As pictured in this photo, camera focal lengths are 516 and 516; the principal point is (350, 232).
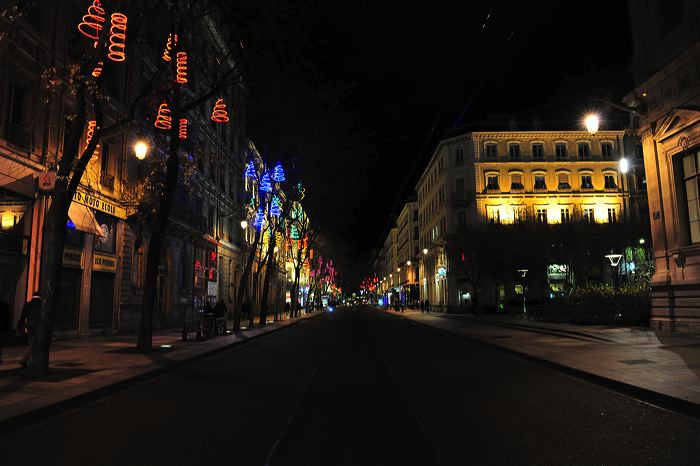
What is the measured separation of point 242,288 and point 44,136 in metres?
12.3

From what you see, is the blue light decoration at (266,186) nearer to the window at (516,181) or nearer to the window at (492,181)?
the window at (492,181)

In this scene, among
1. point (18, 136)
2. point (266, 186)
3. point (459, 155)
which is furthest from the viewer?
point (459, 155)

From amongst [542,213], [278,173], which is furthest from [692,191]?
[542,213]

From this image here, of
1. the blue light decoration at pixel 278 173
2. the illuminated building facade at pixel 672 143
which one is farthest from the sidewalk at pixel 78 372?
the illuminated building facade at pixel 672 143

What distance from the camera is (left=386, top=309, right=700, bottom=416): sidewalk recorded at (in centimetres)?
838

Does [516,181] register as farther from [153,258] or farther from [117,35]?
[117,35]

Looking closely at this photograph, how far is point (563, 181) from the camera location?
57.1m

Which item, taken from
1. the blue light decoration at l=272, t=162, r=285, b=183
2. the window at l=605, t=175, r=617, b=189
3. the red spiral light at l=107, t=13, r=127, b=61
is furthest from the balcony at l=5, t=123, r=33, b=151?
the window at l=605, t=175, r=617, b=189

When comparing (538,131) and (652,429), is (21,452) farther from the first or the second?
(538,131)

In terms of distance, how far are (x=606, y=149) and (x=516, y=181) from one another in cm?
1104

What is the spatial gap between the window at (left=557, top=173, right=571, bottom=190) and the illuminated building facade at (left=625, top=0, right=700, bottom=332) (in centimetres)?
3895

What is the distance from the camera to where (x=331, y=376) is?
11625 millimetres

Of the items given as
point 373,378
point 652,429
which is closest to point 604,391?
point 652,429

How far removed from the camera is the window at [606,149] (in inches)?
2272
